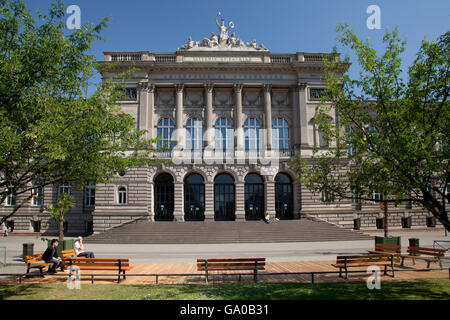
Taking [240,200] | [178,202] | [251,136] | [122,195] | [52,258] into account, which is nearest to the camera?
[52,258]

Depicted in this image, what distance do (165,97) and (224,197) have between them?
49.9ft

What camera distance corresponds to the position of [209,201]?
4150 cm

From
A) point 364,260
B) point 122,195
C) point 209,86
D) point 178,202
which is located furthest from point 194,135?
point 364,260

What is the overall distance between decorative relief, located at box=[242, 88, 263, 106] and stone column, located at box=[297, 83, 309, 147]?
16.6 feet

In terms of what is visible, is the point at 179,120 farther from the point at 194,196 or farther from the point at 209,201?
the point at 209,201

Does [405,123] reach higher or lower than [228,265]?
higher

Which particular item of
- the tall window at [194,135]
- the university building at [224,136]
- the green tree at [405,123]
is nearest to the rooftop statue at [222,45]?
the university building at [224,136]

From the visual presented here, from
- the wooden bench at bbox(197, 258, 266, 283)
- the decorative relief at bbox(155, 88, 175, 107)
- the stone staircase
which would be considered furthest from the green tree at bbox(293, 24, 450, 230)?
the decorative relief at bbox(155, 88, 175, 107)

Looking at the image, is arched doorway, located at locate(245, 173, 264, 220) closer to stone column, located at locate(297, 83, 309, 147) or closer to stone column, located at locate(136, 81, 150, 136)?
stone column, located at locate(297, 83, 309, 147)

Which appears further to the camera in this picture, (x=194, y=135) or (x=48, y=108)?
(x=194, y=135)
